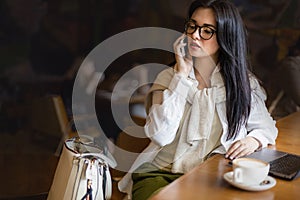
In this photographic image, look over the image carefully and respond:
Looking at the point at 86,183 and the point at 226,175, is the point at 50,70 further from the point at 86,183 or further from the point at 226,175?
the point at 226,175

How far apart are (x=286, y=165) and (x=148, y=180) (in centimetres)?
→ 40

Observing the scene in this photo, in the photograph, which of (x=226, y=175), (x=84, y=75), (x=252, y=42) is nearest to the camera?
(x=226, y=175)

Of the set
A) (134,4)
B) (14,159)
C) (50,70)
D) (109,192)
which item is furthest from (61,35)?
(109,192)

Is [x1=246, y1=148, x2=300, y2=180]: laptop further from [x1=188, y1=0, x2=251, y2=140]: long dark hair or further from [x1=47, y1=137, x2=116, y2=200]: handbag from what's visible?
[x1=47, y1=137, x2=116, y2=200]: handbag

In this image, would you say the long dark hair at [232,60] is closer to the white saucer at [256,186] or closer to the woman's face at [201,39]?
the woman's face at [201,39]

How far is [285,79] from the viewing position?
7.44 ft

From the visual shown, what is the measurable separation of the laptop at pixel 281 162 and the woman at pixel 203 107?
0.04 m

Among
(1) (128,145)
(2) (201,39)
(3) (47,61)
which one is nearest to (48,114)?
(3) (47,61)

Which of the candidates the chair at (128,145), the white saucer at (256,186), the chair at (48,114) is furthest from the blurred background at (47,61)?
the white saucer at (256,186)

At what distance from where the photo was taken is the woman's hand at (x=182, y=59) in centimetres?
138

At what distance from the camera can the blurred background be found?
1.94m

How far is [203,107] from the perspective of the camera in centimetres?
136

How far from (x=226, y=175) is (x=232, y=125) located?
0.94 ft

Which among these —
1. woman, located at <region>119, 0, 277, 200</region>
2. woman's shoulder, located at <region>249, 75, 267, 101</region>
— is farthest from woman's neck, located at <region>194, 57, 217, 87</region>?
woman's shoulder, located at <region>249, 75, 267, 101</region>
